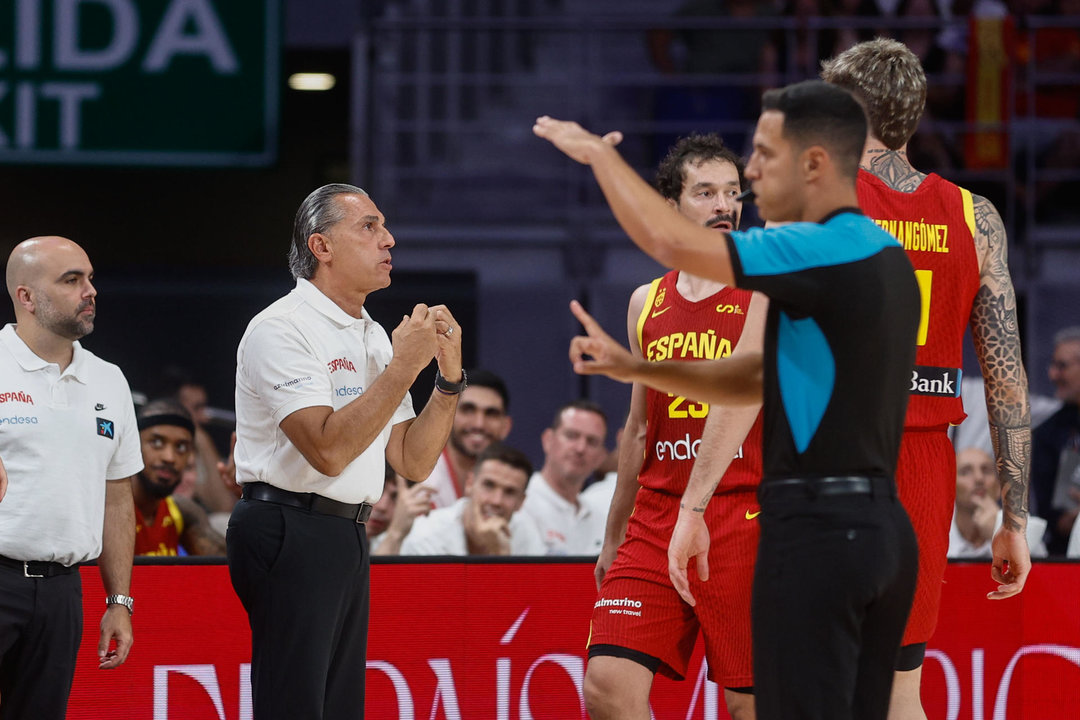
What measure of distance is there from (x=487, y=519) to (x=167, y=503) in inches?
54.4

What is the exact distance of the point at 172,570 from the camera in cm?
475

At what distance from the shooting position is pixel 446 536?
19.8 feet

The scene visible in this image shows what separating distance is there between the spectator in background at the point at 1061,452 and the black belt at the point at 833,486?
15.8 feet

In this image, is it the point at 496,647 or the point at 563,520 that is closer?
the point at 496,647

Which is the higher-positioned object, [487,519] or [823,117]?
[823,117]

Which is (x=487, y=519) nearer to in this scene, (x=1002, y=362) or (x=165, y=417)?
(x=165, y=417)

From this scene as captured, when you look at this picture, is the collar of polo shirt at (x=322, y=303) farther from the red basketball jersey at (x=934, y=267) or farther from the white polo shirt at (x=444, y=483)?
the white polo shirt at (x=444, y=483)

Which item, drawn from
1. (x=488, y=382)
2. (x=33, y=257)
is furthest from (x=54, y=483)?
(x=488, y=382)

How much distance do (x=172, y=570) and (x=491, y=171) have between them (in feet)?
19.7

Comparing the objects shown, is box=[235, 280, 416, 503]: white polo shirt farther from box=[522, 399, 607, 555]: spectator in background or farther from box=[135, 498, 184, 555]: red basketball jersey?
box=[522, 399, 607, 555]: spectator in background

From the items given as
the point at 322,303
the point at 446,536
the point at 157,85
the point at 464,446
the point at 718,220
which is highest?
the point at 157,85

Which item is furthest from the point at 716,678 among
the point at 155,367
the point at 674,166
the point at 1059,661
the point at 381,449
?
the point at 155,367

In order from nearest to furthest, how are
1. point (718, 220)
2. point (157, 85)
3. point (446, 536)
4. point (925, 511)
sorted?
1. point (925, 511)
2. point (718, 220)
3. point (446, 536)
4. point (157, 85)

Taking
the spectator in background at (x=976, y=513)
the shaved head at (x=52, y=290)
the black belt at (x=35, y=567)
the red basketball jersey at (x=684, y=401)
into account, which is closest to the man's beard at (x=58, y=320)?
the shaved head at (x=52, y=290)
